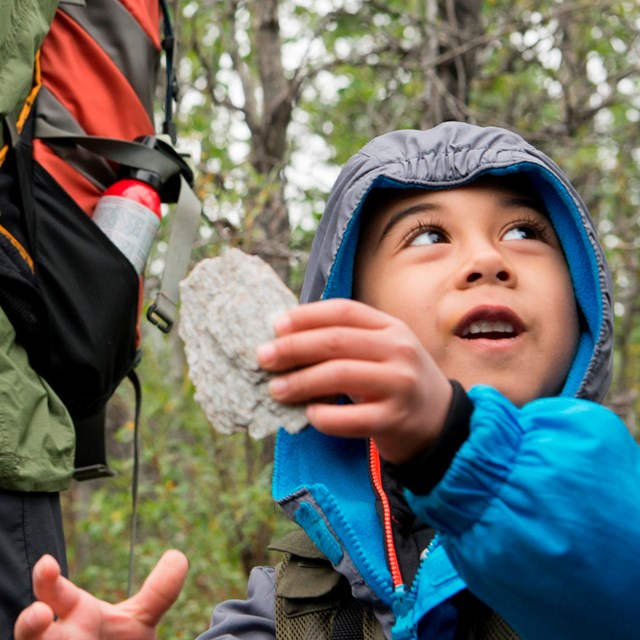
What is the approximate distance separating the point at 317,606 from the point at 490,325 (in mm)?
590

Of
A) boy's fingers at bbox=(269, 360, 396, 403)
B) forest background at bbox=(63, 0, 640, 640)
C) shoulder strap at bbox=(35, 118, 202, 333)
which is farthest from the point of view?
forest background at bbox=(63, 0, 640, 640)

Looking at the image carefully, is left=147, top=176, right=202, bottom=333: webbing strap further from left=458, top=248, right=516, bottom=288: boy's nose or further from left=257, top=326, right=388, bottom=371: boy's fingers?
left=257, top=326, right=388, bottom=371: boy's fingers

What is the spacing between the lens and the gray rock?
1.08 meters

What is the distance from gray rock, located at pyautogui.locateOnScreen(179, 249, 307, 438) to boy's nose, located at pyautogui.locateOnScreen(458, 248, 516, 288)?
49cm

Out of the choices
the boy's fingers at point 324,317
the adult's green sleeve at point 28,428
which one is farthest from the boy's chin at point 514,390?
the adult's green sleeve at point 28,428

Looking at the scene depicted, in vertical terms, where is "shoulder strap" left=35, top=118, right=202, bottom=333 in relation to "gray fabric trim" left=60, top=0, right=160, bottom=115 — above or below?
below

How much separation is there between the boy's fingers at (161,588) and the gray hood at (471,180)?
0.69 m

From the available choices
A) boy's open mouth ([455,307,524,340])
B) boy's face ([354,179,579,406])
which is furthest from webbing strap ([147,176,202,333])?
boy's open mouth ([455,307,524,340])

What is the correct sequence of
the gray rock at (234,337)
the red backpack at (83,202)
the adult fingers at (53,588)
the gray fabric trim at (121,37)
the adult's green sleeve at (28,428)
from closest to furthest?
the gray rock at (234,337) → the adult fingers at (53,588) → the adult's green sleeve at (28,428) → the red backpack at (83,202) → the gray fabric trim at (121,37)

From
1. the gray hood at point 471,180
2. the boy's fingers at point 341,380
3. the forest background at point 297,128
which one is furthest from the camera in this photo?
the forest background at point 297,128

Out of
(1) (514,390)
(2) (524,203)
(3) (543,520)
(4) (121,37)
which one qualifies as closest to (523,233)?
(2) (524,203)

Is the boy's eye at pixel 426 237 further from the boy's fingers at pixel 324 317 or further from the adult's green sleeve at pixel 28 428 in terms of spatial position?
the adult's green sleeve at pixel 28 428

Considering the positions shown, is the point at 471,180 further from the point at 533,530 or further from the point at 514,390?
the point at 533,530

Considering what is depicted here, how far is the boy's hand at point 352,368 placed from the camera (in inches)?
38.8
